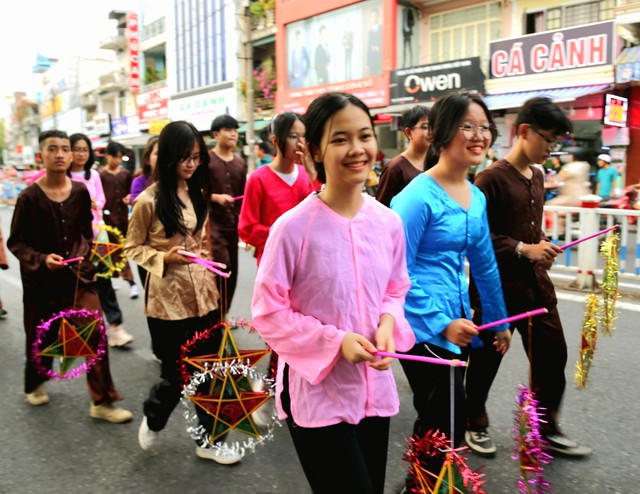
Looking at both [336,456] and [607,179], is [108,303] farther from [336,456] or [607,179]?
[607,179]

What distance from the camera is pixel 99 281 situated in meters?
5.63

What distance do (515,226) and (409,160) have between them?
1.31 m

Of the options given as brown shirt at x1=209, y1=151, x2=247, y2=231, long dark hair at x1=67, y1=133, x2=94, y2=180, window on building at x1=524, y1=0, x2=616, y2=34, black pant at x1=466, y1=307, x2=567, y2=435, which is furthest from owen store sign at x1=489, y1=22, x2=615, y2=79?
black pant at x1=466, y1=307, x2=567, y2=435

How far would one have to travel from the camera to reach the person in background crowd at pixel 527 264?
286cm

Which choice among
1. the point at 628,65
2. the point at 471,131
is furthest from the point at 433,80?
the point at 471,131

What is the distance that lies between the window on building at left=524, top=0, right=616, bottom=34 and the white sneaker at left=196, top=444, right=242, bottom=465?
13.7 meters

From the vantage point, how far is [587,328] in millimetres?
2656

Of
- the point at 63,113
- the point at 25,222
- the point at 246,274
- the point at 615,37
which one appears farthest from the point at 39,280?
the point at 63,113

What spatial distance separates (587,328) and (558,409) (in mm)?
729

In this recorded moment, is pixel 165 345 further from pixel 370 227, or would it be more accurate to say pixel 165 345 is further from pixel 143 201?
pixel 370 227

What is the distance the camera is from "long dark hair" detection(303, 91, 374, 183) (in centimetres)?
179

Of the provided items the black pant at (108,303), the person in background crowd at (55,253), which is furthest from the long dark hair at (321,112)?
the black pant at (108,303)

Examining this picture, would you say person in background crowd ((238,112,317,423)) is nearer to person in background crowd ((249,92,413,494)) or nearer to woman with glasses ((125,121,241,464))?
woman with glasses ((125,121,241,464))

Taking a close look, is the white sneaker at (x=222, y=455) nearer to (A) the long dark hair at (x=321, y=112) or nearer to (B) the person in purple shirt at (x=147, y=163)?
(A) the long dark hair at (x=321, y=112)
